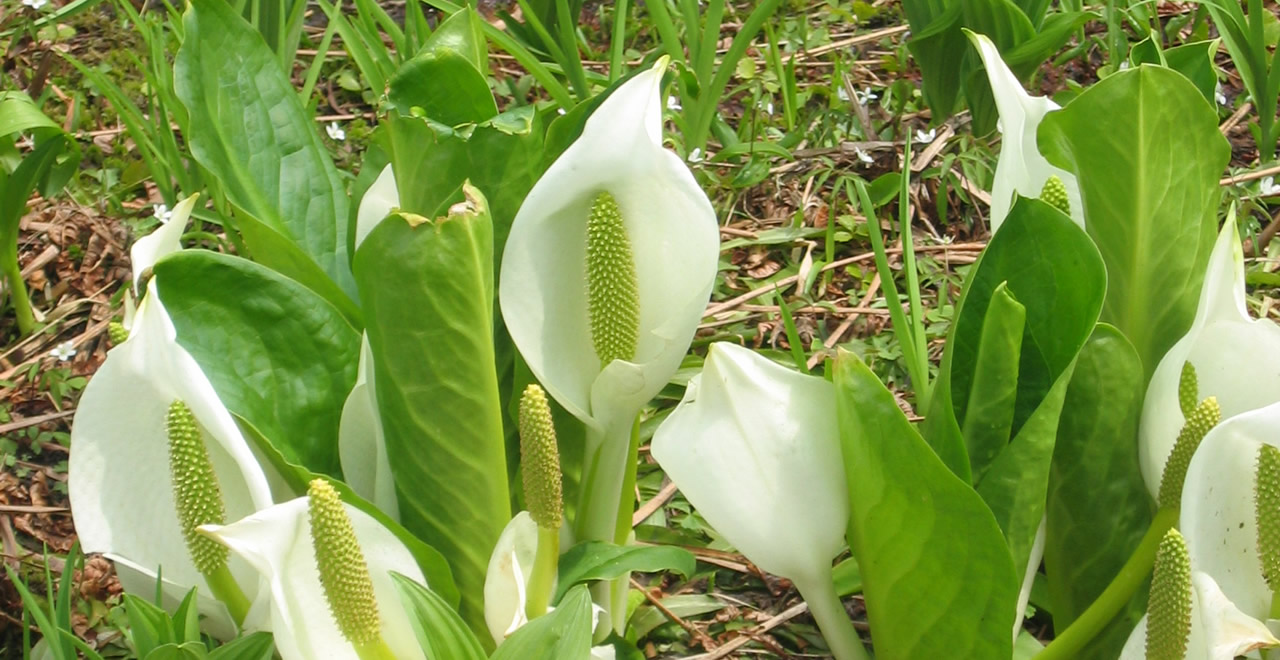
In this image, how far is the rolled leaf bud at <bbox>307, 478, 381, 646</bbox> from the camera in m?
0.80

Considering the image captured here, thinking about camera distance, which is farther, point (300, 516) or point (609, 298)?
point (609, 298)

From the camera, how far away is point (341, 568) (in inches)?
32.3

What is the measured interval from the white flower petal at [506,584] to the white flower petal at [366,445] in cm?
12

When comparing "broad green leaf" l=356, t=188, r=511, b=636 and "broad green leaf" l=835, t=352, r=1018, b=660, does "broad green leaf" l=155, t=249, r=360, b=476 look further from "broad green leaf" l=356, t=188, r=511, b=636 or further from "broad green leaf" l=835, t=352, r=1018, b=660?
"broad green leaf" l=835, t=352, r=1018, b=660

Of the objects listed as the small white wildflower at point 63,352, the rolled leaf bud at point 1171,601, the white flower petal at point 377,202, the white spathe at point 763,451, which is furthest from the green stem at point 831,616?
the small white wildflower at point 63,352

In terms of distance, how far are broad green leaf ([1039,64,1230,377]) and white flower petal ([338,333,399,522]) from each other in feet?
1.97

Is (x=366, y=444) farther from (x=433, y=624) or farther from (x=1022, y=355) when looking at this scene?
(x=1022, y=355)

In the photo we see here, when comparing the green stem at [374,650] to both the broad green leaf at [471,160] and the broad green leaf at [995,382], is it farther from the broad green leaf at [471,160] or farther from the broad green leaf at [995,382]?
the broad green leaf at [995,382]

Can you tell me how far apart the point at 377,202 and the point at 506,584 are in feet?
1.29

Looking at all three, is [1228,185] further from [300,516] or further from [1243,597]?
[300,516]

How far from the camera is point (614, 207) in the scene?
0.94 meters

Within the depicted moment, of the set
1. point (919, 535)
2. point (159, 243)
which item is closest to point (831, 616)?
point (919, 535)

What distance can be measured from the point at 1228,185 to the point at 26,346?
1784mm

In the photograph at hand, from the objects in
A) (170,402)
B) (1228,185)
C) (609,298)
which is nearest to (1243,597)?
(609,298)
